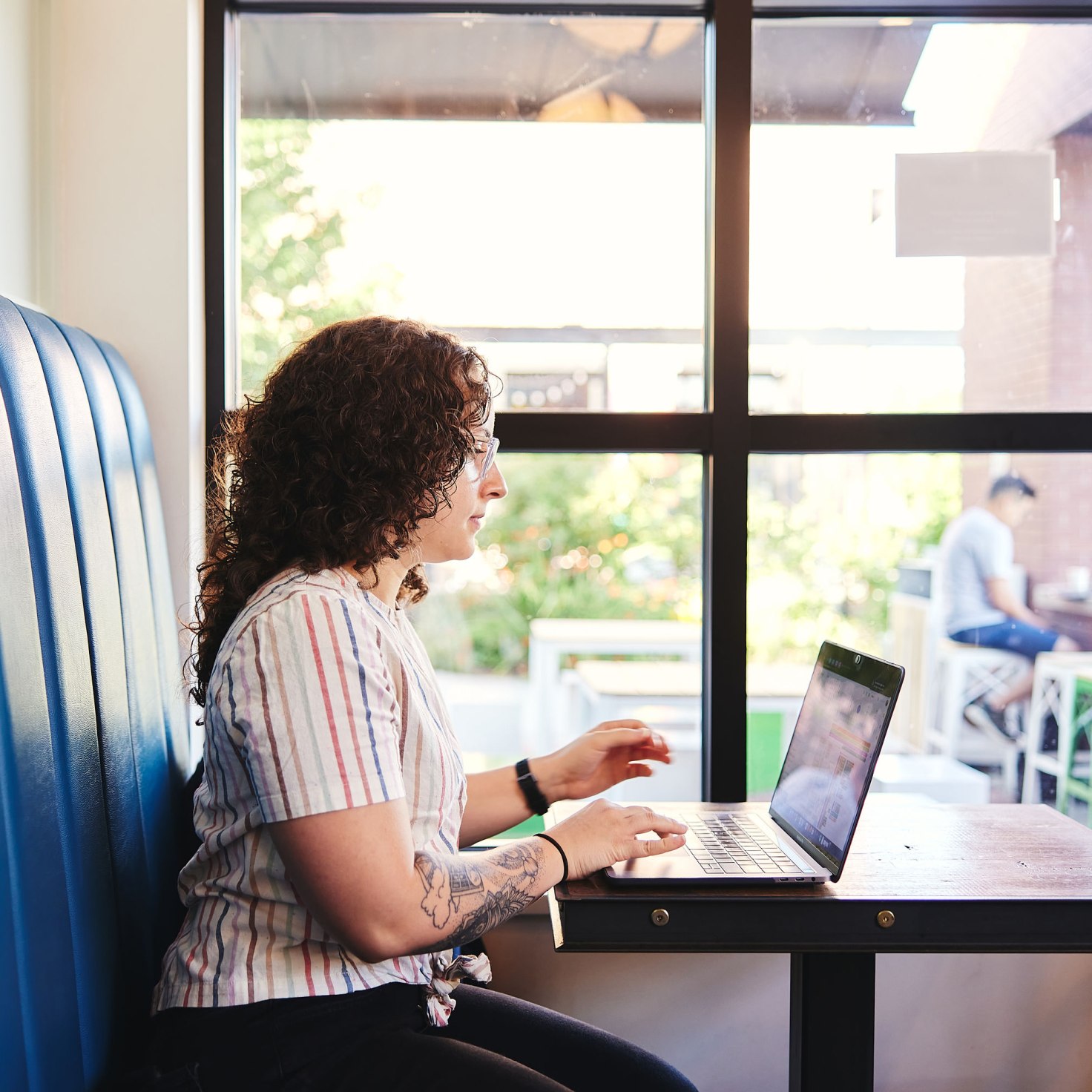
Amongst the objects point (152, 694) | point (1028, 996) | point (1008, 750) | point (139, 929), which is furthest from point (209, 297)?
point (1028, 996)

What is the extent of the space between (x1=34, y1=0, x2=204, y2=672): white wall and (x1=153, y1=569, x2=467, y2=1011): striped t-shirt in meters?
0.80

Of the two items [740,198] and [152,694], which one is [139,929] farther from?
[740,198]

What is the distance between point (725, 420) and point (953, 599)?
628 millimetres

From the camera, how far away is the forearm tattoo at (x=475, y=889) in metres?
1.13

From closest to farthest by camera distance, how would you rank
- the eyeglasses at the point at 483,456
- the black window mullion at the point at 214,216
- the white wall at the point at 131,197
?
the eyeglasses at the point at 483,456 < the white wall at the point at 131,197 < the black window mullion at the point at 214,216

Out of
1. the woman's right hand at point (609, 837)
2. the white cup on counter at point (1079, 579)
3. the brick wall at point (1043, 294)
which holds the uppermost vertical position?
the brick wall at point (1043, 294)

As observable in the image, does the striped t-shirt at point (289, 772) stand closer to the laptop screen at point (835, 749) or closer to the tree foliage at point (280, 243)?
the laptop screen at point (835, 749)

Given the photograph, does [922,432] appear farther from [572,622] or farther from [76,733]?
[76,733]

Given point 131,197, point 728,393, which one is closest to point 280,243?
point 131,197

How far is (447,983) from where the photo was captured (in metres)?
1.30

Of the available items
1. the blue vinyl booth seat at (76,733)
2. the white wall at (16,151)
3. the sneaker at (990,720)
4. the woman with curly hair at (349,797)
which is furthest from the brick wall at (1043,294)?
the white wall at (16,151)

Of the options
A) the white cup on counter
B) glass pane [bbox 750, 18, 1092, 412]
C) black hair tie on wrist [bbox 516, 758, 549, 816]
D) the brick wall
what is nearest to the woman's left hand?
A: black hair tie on wrist [bbox 516, 758, 549, 816]

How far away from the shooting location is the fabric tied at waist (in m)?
1.25

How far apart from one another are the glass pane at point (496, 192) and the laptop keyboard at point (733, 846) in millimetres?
847
